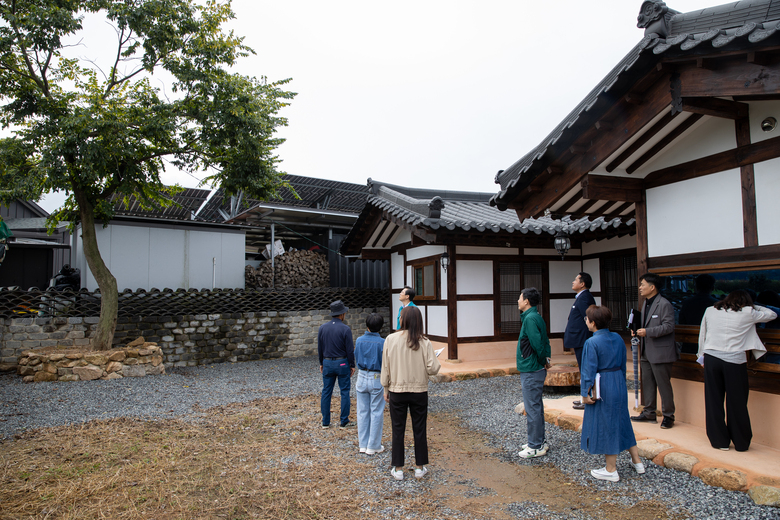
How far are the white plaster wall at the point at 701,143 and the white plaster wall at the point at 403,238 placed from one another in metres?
6.81

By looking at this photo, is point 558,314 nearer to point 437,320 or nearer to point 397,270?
point 437,320

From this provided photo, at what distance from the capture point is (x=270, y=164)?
9820mm

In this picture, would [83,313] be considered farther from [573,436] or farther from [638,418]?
[638,418]

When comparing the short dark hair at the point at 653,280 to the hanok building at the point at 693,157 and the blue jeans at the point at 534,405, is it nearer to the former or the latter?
the hanok building at the point at 693,157

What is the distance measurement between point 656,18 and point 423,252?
7.25m

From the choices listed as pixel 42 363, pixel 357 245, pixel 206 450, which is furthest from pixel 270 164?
pixel 206 450

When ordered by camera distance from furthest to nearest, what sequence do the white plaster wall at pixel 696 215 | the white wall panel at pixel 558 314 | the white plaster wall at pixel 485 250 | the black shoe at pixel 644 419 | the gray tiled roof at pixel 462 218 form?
the white wall panel at pixel 558 314 → the white plaster wall at pixel 485 250 → the gray tiled roof at pixel 462 218 → the black shoe at pixel 644 419 → the white plaster wall at pixel 696 215

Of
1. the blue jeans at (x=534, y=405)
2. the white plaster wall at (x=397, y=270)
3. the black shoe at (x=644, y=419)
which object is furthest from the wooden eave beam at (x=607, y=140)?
the white plaster wall at (x=397, y=270)

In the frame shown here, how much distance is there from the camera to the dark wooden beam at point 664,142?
4.58 metres

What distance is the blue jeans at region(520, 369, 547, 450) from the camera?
4.50 metres

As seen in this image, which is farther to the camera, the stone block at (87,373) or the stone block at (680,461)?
the stone block at (87,373)

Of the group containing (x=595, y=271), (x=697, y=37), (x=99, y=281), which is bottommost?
(x=99, y=281)

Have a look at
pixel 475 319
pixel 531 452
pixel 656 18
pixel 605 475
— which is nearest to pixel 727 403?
pixel 605 475

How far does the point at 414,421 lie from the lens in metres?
4.09
